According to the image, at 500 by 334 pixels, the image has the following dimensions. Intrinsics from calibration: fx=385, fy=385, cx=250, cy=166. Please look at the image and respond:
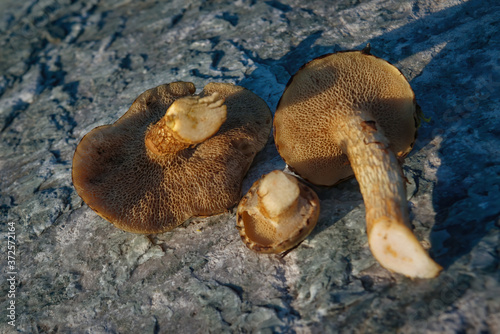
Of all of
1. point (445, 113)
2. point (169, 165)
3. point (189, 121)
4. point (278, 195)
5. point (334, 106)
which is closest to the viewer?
point (278, 195)

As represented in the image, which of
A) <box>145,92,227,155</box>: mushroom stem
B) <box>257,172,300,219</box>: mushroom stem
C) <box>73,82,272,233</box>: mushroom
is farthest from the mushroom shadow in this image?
<box>145,92,227,155</box>: mushroom stem

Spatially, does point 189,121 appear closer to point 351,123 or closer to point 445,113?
point 351,123

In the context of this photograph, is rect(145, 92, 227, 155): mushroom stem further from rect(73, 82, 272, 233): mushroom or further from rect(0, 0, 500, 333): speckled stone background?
rect(0, 0, 500, 333): speckled stone background

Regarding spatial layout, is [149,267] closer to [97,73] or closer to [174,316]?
[174,316]

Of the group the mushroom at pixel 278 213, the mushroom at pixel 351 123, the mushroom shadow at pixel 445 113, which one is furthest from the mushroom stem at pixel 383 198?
the mushroom at pixel 278 213

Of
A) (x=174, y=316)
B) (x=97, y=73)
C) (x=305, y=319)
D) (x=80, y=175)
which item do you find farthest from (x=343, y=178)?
(x=97, y=73)

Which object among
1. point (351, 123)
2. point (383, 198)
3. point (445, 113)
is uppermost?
point (351, 123)

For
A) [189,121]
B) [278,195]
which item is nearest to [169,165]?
[189,121]
